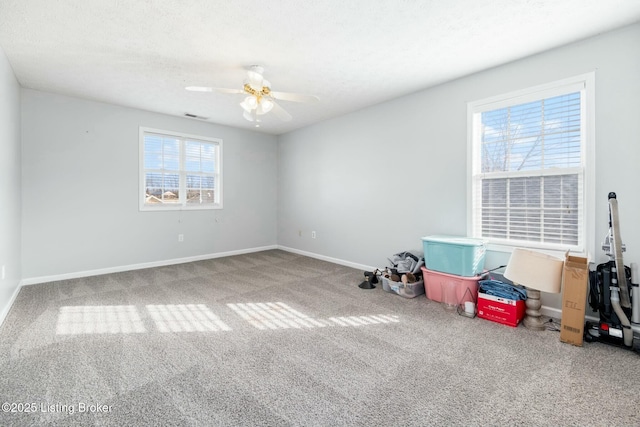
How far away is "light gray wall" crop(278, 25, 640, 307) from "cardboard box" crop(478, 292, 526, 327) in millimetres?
482

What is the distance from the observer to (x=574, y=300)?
221 cm

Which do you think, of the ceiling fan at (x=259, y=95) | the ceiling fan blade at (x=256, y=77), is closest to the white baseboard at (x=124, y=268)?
the ceiling fan at (x=259, y=95)

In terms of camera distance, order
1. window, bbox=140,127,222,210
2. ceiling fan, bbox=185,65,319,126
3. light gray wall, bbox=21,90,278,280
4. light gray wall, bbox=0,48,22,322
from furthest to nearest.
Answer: window, bbox=140,127,222,210 → light gray wall, bbox=21,90,278,280 → ceiling fan, bbox=185,65,319,126 → light gray wall, bbox=0,48,22,322

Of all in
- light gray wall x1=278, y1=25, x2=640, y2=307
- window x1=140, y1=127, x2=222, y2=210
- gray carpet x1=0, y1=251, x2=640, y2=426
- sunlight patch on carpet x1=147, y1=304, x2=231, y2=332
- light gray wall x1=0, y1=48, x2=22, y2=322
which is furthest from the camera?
window x1=140, y1=127, x2=222, y2=210

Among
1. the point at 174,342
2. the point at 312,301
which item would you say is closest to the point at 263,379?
the point at 174,342

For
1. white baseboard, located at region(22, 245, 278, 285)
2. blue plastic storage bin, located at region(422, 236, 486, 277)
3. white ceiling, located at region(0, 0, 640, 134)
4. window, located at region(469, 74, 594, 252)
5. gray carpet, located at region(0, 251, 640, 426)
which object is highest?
white ceiling, located at region(0, 0, 640, 134)

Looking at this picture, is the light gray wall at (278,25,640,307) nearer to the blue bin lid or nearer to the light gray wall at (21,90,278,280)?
the blue bin lid

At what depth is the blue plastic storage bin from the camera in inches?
113

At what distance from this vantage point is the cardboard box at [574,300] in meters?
2.18

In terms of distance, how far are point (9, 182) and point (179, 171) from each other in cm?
216

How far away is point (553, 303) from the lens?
8.88 feet

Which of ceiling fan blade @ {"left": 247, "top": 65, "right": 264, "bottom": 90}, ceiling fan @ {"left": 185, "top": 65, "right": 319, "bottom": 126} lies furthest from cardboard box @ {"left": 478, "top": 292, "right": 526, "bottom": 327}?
ceiling fan blade @ {"left": 247, "top": 65, "right": 264, "bottom": 90}

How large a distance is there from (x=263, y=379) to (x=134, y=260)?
12.3ft

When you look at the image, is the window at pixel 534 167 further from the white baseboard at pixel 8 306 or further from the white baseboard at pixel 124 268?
the white baseboard at pixel 8 306
